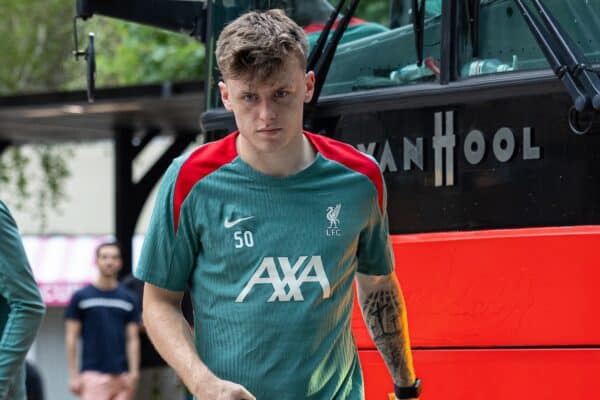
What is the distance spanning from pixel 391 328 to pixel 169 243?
2.42ft

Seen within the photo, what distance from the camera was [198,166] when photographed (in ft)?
11.3

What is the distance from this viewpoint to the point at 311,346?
11.0 ft

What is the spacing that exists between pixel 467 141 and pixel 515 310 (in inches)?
22.5

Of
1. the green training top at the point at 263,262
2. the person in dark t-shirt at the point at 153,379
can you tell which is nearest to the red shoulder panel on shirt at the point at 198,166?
the green training top at the point at 263,262

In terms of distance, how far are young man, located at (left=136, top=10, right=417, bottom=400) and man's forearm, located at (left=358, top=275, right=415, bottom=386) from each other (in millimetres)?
306

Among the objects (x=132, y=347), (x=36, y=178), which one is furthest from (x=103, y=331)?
(x=36, y=178)

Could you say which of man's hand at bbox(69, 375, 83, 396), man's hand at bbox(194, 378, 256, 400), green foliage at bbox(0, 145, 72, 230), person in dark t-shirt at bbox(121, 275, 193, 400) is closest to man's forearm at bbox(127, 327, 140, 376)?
man's hand at bbox(69, 375, 83, 396)

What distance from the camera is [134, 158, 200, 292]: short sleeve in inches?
134

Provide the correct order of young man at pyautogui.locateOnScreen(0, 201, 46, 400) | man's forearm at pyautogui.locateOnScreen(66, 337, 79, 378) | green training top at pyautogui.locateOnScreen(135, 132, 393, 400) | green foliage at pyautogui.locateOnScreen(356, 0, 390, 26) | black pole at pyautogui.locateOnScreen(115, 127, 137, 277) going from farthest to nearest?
black pole at pyautogui.locateOnScreen(115, 127, 137, 277) < green foliage at pyautogui.locateOnScreen(356, 0, 390, 26) < man's forearm at pyautogui.locateOnScreen(66, 337, 79, 378) < young man at pyautogui.locateOnScreen(0, 201, 46, 400) < green training top at pyautogui.locateOnScreen(135, 132, 393, 400)

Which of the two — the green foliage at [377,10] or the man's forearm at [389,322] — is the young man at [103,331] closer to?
the green foliage at [377,10]

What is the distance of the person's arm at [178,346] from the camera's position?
3.22m

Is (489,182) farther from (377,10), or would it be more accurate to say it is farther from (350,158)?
(377,10)

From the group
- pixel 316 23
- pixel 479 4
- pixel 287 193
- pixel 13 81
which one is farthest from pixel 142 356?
pixel 13 81

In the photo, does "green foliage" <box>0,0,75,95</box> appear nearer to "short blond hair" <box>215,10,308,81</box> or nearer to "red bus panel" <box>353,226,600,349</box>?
"red bus panel" <box>353,226,600,349</box>
